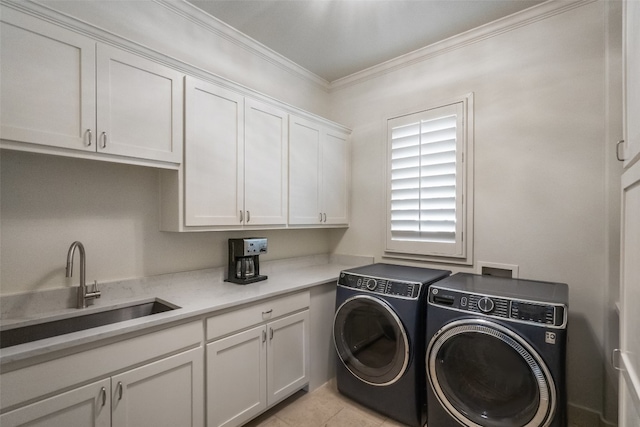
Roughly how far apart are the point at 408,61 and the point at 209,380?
2.96m

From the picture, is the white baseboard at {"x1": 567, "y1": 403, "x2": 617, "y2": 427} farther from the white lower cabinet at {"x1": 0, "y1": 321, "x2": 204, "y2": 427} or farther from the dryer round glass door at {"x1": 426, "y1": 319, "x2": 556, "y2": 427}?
the white lower cabinet at {"x1": 0, "y1": 321, "x2": 204, "y2": 427}

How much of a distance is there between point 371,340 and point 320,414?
0.62 m

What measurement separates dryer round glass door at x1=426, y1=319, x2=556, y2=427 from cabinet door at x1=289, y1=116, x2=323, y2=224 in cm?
143

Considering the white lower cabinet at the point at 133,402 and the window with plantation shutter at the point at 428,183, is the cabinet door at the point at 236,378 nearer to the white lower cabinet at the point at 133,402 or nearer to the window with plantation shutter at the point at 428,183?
the white lower cabinet at the point at 133,402

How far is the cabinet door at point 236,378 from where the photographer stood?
1.66 m

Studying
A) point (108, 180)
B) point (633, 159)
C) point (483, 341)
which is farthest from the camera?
point (108, 180)

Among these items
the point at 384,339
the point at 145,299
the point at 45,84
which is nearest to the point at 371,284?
the point at 384,339

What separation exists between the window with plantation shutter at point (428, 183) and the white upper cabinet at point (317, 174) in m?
0.49

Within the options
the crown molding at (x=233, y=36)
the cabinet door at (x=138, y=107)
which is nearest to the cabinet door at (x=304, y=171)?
the crown molding at (x=233, y=36)

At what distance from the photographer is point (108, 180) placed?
1775 mm

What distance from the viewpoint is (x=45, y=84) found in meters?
1.33

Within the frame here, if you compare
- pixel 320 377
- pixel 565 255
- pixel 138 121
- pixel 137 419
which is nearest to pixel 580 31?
pixel 565 255

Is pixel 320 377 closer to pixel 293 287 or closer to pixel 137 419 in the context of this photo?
pixel 293 287

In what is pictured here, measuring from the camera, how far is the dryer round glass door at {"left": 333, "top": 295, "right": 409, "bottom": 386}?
1.92 meters
